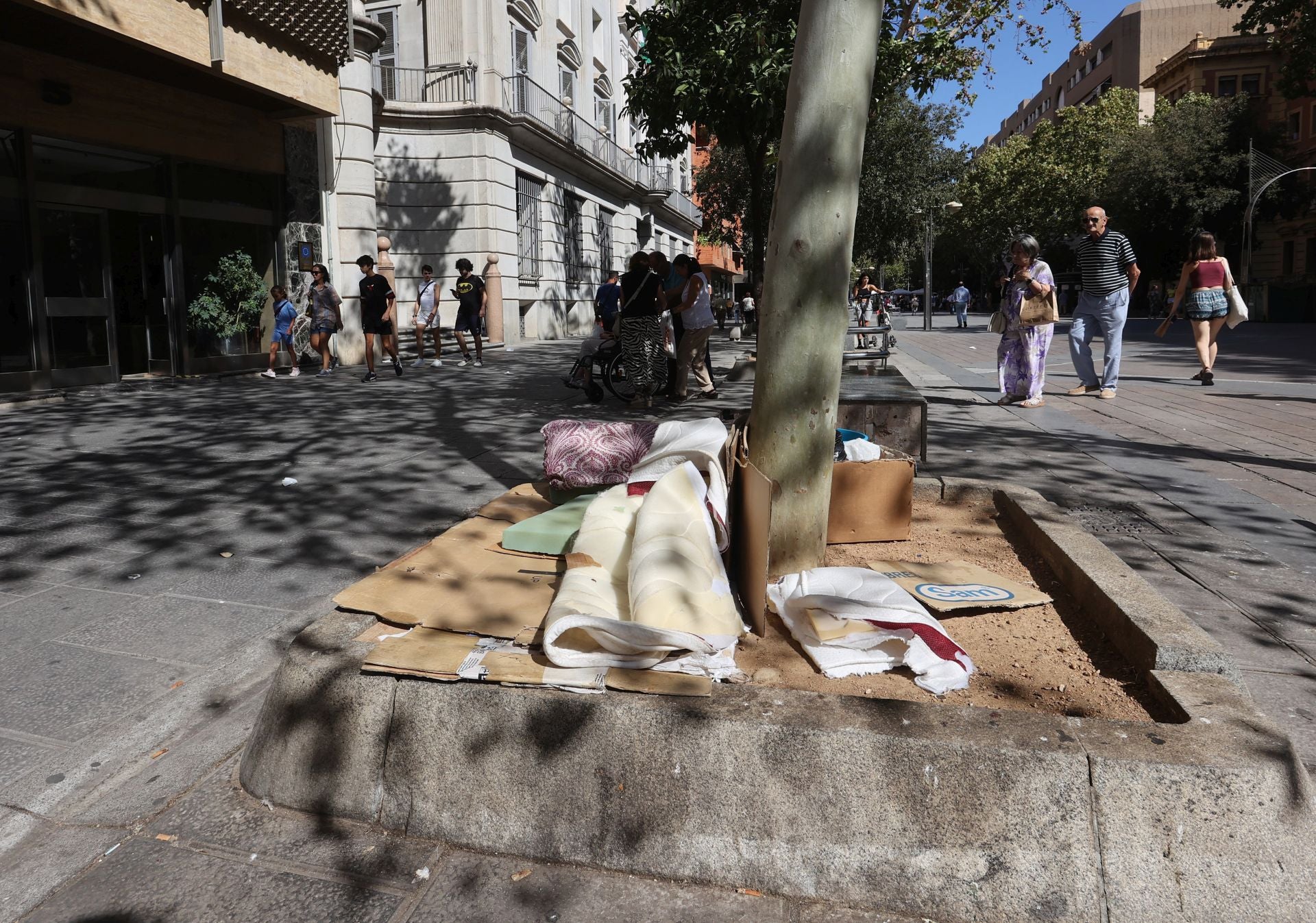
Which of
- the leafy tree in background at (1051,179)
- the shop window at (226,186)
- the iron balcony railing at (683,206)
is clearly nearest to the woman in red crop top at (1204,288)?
the shop window at (226,186)

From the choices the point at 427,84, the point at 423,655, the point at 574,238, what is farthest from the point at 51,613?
the point at 574,238

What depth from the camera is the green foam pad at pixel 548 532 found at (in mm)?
3381

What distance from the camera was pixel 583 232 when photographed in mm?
28859

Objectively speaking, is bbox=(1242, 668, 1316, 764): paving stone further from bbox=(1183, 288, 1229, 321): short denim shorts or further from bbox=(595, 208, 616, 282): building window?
bbox=(595, 208, 616, 282): building window

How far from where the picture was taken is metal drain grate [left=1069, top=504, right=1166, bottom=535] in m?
4.77

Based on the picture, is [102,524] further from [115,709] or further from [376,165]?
[376,165]

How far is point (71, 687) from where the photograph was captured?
3078mm

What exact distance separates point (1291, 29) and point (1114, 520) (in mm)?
22873

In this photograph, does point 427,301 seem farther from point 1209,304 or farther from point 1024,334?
point 1209,304

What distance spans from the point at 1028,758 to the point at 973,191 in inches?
2500

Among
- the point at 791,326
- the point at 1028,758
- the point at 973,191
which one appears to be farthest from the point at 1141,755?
the point at 973,191

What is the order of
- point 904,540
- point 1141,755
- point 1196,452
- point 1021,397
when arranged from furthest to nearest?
point 1021,397
point 1196,452
point 904,540
point 1141,755

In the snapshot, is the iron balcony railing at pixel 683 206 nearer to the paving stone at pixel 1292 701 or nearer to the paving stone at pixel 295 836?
the paving stone at pixel 1292 701

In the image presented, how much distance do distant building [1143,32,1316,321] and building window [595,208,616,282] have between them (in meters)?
24.3
